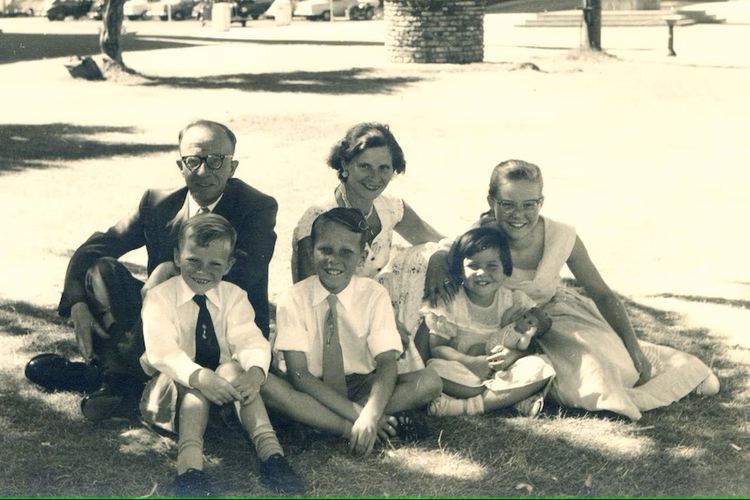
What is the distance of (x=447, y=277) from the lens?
17.1 feet

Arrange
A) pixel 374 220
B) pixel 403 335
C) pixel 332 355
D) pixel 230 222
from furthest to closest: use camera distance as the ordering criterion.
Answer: pixel 374 220 < pixel 403 335 < pixel 230 222 < pixel 332 355

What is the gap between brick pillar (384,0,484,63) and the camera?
22.7 meters

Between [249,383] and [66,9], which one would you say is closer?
[249,383]

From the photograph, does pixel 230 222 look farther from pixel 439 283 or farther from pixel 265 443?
pixel 265 443

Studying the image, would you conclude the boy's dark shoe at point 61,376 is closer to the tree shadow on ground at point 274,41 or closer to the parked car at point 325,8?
the tree shadow on ground at point 274,41

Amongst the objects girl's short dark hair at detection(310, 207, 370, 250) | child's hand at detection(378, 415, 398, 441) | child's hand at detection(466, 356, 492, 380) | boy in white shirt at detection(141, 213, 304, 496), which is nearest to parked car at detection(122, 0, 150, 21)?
child's hand at detection(466, 356, 492, 380)

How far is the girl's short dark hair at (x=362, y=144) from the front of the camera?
524 cm

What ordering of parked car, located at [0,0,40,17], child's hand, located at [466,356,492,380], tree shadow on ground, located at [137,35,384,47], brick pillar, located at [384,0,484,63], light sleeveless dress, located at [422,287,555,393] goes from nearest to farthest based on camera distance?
child's hand, located at [466,356,492,380] < light sleeveless dress, located at [422,287,555,393] < brick pillar, located at [384,0,484,63] < tree shadow on ground, located at [137,35,384,47] < parked car, located at [0,0,40,17]

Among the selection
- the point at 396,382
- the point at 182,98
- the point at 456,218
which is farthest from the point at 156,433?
the point at 182,98

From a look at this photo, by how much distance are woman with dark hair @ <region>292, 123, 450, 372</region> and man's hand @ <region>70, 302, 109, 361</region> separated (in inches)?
33.6

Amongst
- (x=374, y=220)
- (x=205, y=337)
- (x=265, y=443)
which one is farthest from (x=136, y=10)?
(x=265, y=443)

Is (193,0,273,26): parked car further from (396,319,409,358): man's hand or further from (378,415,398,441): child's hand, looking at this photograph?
(378,415,398,441): child's hand

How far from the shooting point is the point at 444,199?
1068cm

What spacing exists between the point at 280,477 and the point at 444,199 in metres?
6.71
